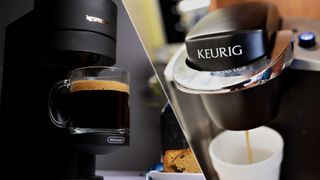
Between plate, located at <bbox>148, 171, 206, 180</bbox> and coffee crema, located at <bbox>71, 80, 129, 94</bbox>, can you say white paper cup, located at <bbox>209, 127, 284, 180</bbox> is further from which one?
coffee crema, located at <bbox>71, 80, 129, 94</bbox>

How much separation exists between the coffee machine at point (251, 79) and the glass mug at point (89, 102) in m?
0.09

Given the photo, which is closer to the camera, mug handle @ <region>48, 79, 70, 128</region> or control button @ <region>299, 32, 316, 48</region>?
mug handle @ <region>48, 79, 70, 128</region>

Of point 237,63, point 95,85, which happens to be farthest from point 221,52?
point 95,85

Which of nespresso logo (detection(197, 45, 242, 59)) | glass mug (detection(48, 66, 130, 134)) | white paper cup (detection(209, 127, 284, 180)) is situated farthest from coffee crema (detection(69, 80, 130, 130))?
white paper cup (detection(209, 127, 284, 180))

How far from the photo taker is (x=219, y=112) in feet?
1.68

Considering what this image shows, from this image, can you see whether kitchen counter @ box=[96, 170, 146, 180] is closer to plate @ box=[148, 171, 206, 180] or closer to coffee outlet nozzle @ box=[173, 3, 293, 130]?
plate @ box=[148, 171, 206, 180]

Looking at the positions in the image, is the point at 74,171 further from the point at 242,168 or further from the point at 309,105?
the point at 309,105

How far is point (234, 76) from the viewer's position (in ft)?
1.43

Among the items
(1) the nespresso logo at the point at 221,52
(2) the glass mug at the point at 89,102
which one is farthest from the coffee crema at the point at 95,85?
(1) the nespresso logo at the point at 221,52

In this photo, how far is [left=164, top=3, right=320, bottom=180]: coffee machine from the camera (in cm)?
44

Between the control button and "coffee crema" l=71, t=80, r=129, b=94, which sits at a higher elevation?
the control button

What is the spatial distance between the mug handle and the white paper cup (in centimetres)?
30

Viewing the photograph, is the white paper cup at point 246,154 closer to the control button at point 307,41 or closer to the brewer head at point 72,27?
the control button at point 307,41

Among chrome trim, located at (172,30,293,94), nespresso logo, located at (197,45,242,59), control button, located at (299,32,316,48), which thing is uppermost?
control button, located at (299,32,316,48)
